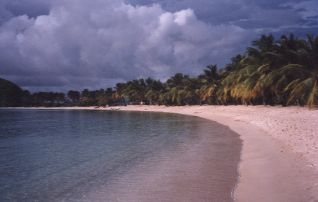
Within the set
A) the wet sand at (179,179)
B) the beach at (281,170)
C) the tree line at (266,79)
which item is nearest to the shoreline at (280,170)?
the beach at (281,170)

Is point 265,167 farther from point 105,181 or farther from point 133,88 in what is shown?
point 133,88

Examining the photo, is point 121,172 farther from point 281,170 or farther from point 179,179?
point 281,170

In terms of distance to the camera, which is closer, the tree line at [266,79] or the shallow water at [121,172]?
the shallow water at [121,172]

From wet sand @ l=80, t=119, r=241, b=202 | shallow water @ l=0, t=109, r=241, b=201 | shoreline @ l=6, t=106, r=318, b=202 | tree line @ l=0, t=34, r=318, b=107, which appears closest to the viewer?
shoreline @ l=6, t=106, r=318, b=202

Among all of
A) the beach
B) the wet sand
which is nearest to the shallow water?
the wet sand

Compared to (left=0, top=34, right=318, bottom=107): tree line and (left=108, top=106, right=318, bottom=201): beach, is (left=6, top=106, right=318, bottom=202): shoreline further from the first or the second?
(left=0, top=34, right=318, bottom=107): tree line

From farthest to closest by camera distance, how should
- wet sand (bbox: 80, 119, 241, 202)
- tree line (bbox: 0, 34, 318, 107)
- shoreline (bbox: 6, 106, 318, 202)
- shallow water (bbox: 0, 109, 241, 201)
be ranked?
tree line (bbox: 0, 34, 318, 107)
shallow water (bbox: 0, 109, 241, 201)
wet sand (bbox: 80, 119, 241, 202)
shoreline (bbox: 6, 106, 318, 202)

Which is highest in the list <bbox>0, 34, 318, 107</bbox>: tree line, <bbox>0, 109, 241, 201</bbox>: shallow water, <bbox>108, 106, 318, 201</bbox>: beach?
<bbox>0, 34, 318, 107</bbox>: tree line

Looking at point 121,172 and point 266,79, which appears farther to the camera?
point 266,79

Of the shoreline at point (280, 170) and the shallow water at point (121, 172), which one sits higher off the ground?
the shoreline at point (280, 170)

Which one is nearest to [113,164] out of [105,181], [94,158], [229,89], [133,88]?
[94,158]

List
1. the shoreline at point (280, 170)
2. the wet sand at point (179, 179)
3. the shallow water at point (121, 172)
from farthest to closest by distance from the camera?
the shallow water at point (121, 172) < the wet sand at point (179, 179) < the shoreline at point (280, 170)

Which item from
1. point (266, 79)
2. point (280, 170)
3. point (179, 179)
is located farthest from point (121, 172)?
point (266, 79)

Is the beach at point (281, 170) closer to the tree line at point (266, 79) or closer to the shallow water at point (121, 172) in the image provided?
the shallow water at point (121, 172)
